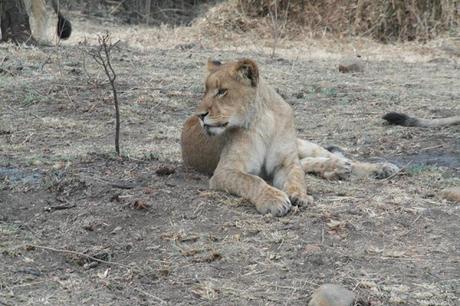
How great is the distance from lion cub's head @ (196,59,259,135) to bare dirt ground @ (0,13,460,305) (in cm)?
38

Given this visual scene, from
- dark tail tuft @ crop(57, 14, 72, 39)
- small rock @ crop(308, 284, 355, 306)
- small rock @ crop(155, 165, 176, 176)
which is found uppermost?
small rock @ crop(308, 284, 355, 306)

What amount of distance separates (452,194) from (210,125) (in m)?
1.31

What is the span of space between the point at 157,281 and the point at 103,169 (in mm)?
1709

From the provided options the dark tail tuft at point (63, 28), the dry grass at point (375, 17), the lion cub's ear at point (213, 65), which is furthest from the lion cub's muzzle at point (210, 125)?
the dry grass at point (375, 17)

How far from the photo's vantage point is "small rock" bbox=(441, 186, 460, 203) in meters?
4.59

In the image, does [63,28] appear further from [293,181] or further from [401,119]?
[293,181]

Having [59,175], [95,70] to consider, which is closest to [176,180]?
[59,175]

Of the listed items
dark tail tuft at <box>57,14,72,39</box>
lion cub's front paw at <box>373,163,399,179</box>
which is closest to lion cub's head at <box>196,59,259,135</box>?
lion cub's front paw at <box>373,163,399,179</box>

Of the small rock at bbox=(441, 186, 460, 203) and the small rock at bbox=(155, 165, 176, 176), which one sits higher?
the small rock at bbox=(441, 186, 460, 203)

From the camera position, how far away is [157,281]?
361 centimetres

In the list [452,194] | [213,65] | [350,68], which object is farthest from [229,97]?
[350,68]

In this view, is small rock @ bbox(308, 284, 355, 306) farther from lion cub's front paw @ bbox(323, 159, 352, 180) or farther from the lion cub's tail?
the lion cub's tail

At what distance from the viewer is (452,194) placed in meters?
4.62

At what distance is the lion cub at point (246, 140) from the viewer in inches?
181
